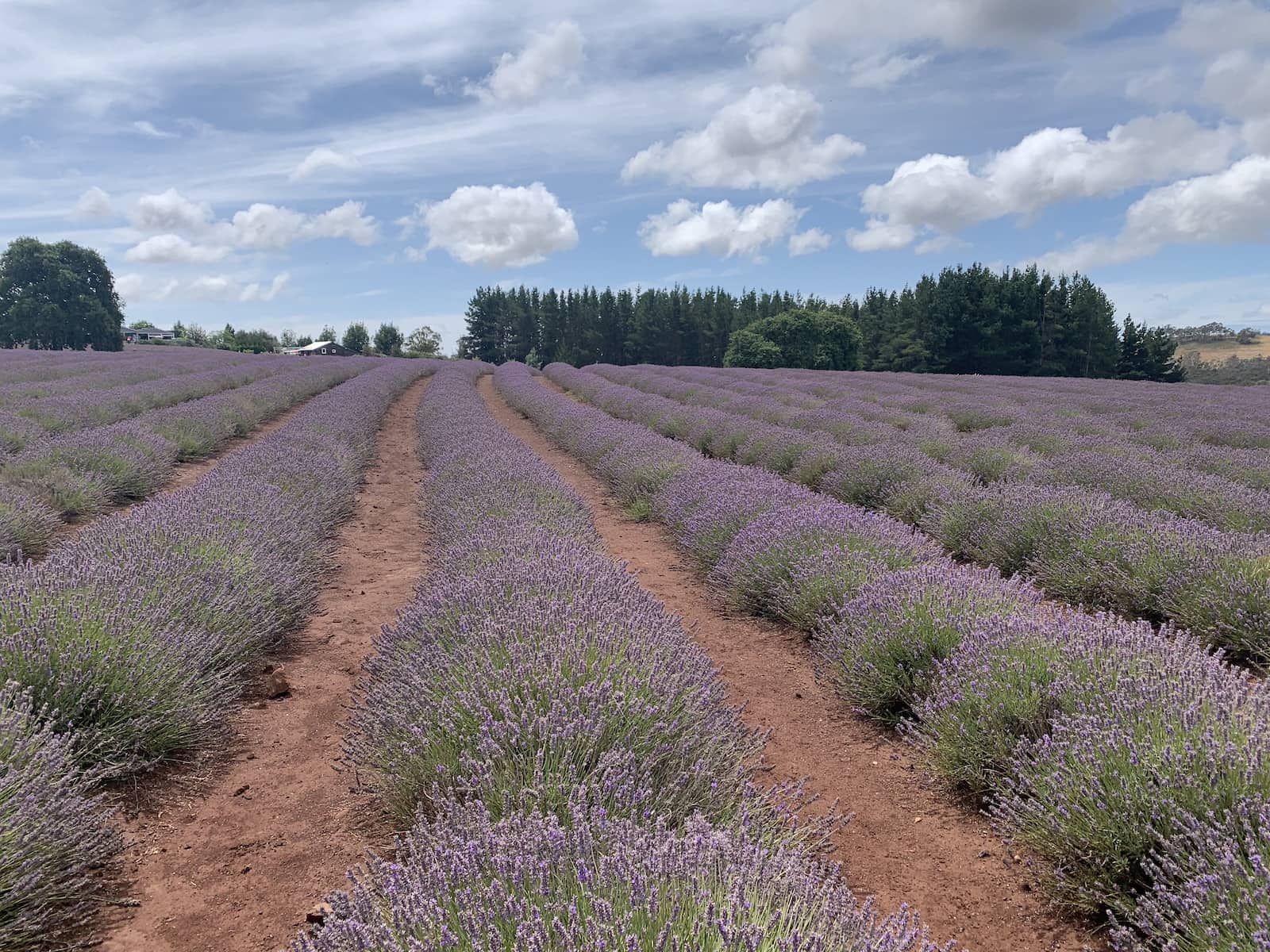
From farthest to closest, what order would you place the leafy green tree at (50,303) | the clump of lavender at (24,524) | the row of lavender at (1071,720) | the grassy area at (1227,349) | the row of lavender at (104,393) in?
the grassy area at (1227,349) → the leafy green tree at (50,303) → the row of lavender at (104,393) → the clump of lavender at (24,524) → the row of lavender at (1071,720)

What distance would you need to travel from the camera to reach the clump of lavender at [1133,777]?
1.91 meters

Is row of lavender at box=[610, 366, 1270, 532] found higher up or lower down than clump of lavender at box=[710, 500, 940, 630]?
higher up

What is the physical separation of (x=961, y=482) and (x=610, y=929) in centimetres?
624

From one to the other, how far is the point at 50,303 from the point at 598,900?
6672 centimetres

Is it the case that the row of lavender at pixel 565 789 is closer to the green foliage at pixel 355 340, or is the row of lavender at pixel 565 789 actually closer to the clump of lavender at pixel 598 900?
the clump of lavender at pixel 598 900

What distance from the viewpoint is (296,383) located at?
1848cm

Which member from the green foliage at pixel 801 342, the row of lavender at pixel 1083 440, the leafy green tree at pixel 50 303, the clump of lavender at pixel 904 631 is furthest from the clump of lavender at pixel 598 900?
the leafy green tree at pixel 50 303

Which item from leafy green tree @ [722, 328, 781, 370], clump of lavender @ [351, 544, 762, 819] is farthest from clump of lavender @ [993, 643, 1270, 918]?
leafy green tree @ [722, 328, 781, 370]

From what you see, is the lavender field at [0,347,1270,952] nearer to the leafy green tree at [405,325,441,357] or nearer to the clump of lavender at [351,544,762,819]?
the clump of lavender at [351,544,762,819]

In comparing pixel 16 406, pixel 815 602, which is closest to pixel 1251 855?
pixel 815 602

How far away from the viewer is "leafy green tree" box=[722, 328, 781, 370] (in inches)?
1901

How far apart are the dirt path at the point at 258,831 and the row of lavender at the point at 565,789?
0.23m

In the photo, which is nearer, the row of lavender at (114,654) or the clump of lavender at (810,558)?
the row of lavender at (114,654)

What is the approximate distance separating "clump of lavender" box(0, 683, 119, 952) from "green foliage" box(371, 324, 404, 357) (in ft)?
294
